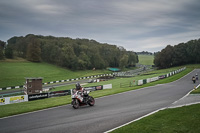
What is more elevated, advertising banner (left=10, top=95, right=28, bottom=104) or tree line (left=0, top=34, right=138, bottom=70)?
tree line (left=0, top=34, right=138, bottom=70)

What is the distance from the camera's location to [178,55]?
10225 cm

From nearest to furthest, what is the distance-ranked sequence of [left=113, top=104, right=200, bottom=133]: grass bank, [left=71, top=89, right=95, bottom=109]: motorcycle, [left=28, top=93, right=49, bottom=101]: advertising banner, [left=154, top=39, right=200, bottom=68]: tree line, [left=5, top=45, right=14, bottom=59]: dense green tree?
[left=113, top=104, right=200, bottom=133]: grass bank
[left=71, top=89, right=95, bottom=109]: motorcycle
[left=28, top=93, right=49, bottom=101]: advertising banner
[left=5, top=45, right=14, bottom=59]: dense green tree
[left=154, top=39, right=200, bottom=68]: tree line

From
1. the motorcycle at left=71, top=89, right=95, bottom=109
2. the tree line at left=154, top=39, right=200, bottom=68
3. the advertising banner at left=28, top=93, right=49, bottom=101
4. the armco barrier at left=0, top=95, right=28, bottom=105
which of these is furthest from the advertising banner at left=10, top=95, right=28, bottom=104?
the tree line at left=154, top=39, right=200, bottom=68

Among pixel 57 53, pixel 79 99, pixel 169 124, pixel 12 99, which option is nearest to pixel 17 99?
pixel 12 99

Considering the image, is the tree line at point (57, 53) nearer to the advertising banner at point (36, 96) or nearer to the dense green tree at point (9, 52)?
the dense green tree at point (9, 52)

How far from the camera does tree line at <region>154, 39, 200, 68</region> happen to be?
10119cm

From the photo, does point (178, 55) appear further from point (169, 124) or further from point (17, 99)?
point (169, 124)

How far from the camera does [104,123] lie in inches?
407

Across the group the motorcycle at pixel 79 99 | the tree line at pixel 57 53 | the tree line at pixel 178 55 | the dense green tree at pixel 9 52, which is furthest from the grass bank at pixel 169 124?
the tree line at pixel 178 55

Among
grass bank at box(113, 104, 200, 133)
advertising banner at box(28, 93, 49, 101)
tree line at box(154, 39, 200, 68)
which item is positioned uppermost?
tree line at box(154, 39, 200, 68)

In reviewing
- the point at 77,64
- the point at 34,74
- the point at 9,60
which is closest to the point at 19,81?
the point at 34,74

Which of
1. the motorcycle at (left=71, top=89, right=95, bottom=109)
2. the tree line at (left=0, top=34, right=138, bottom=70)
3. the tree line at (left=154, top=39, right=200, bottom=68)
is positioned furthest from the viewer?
the tree line at (left=154, top=39, right=200, bottom=68)

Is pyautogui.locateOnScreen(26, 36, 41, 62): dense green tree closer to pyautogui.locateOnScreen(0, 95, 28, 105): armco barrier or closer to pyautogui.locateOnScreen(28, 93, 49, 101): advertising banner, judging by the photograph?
pyautogui.locateOnScreen(28, 93, 49, 101): advertising banner

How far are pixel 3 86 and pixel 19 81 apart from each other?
6032 millimetres
